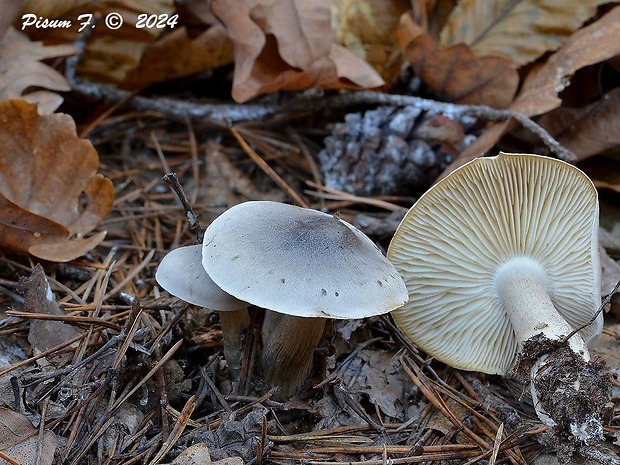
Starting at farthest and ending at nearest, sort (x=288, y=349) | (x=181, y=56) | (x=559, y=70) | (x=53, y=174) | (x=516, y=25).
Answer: (x=181, y=56) < (x=516, y=25) < (x=559, y=70) < (x=53, y=174) < (x=288, y=349)

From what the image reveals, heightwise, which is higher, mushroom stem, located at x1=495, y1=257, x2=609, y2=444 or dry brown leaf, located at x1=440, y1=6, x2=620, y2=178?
dry brown leaf, located at x1=440, y1=6, x2=620, y2=178

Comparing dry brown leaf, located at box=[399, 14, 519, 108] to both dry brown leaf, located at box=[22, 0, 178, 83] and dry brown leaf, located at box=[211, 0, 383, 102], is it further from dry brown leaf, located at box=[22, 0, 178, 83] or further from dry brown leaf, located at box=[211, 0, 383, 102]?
dry brown leaf, located at box=[22, 0, 178, 83]

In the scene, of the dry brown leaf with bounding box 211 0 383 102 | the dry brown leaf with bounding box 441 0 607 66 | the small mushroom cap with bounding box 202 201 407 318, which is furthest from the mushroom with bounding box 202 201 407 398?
the dry brown leaf with bounding box 441 0 607 66

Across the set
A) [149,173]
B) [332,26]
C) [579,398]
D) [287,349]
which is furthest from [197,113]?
[579,398]

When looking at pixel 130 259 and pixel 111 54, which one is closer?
pixel 130 259

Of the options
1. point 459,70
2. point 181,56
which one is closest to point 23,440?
point 181,56

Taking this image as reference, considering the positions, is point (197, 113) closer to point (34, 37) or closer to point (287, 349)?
point (34, 37)

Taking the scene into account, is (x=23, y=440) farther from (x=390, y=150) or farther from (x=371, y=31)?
(x=371, y=31)
